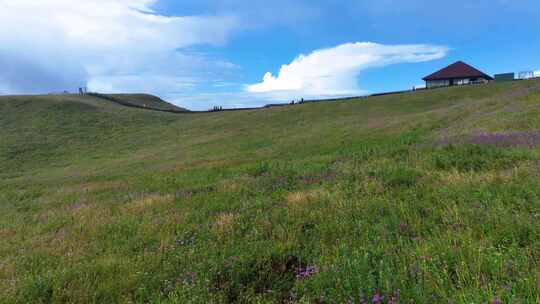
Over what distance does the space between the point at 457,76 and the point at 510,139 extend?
81810mm

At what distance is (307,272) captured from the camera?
3607 mm

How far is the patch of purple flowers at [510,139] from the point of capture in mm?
8031

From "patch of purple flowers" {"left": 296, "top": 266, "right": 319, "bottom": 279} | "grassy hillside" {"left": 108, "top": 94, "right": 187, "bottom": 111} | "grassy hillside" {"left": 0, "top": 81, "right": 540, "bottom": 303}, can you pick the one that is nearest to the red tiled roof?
"grassy hillside" {"left": 108, "top": 94, "right": 187, "bottom": 111}

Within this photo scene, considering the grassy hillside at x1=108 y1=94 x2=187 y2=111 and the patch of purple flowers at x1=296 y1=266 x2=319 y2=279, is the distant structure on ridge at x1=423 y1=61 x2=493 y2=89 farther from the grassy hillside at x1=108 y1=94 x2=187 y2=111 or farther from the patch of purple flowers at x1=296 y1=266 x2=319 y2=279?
the patch of purple flowers at x1=296 y1=266 x2=319 y2=279

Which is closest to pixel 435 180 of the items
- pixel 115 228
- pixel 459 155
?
pixel 459 155

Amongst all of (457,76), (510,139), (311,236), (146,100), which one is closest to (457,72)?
(457,76)

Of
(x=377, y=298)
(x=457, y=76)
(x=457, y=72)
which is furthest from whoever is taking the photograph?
(x=457, y=72)

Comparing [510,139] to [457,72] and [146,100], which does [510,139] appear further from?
[146,100]

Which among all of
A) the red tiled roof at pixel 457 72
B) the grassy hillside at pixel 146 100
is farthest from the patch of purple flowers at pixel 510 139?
the red tiled roof at pixel 457 72

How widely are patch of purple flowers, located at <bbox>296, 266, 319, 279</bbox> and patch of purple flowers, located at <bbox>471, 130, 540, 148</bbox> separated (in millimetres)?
7588

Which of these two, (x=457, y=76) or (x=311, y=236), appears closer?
(x=311, y=236)

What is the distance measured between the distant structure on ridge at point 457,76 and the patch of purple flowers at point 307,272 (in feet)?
279

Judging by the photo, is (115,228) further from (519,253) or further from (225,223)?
(519,253)

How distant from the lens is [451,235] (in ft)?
12.7
